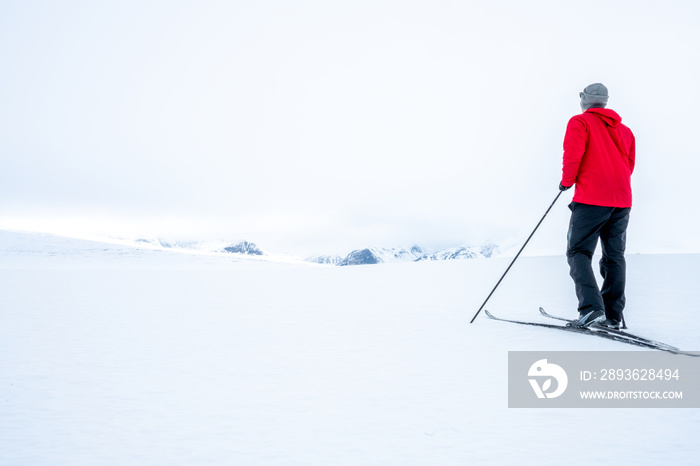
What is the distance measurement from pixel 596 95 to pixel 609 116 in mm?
226

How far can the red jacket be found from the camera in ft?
12.1

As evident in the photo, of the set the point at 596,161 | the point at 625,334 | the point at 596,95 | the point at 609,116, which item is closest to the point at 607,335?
the point at 625,334

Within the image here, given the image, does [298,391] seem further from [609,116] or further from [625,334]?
[609,116]

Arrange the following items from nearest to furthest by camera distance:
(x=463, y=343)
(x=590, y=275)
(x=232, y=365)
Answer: (x=232, y=365) → (x=463, y=343) → (x=590, y=275)

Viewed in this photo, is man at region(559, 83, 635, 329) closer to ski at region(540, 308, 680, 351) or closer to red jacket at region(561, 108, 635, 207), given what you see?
red jacket at region(561, 108, 635, 207)

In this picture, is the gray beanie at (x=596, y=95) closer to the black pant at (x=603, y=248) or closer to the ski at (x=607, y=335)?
the black pant at (x=603, y=248)

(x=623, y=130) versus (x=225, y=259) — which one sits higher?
(x=623, y=130)

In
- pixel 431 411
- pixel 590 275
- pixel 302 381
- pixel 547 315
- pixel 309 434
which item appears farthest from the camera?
pixel 547 315

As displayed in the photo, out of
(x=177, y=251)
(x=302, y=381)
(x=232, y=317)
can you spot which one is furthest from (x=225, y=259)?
(x=302, y=381)

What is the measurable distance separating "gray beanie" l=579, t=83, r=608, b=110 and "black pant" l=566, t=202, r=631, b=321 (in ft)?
2.86

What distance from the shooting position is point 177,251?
16703mm

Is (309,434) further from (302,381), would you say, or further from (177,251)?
(177,251)

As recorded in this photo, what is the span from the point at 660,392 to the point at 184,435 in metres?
2.12

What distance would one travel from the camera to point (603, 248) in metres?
3.88
